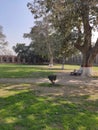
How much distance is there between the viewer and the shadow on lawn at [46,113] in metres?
5.89

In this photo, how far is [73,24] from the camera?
63.5 ft

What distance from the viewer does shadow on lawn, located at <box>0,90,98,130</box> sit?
589 centimetres

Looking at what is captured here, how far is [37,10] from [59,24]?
4.90 meters

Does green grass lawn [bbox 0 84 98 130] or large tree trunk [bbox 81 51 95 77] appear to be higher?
large tree trunk [bbox 81 51 95 77]

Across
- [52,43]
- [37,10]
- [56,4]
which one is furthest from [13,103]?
[52,43]

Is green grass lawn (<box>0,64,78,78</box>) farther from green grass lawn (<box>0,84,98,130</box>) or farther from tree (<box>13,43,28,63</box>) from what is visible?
tree (<box>13,43,28,63</box>)

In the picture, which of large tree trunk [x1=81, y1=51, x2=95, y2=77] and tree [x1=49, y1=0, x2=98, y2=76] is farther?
large tree trunk [x1=81, y1=51, x2=95, y2=77]

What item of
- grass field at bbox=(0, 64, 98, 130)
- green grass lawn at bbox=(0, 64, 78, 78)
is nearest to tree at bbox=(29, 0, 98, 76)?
green grass lawn at bbox=(0, 64, 78, 78)

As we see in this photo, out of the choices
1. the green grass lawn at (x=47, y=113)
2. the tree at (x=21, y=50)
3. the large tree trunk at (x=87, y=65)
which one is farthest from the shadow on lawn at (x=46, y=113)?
the tree at (x=21, y=50)

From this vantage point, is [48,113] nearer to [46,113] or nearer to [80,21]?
[46,113]

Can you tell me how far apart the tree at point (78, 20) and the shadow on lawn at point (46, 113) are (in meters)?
9.60

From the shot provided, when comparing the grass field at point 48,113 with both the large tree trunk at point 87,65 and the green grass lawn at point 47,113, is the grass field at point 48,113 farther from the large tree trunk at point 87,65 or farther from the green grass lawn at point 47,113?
the large tree trunk at point 87,65

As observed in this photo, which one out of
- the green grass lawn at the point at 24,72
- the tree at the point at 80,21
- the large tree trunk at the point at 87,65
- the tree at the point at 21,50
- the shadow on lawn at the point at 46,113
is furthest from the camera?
the tree at the point at 21,50

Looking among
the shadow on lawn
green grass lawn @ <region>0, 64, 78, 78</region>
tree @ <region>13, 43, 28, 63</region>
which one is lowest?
the shadow on lawn
